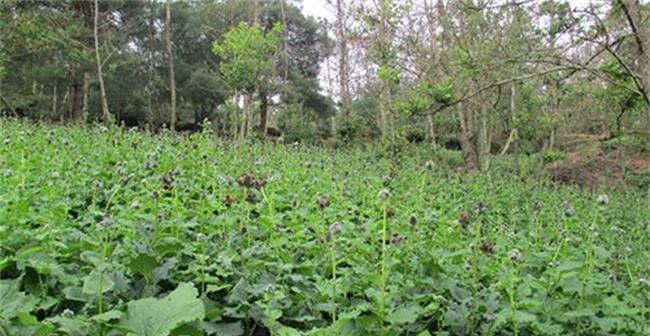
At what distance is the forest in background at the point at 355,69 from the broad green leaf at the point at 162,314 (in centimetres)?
467

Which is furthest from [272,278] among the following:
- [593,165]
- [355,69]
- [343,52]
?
[355,69]

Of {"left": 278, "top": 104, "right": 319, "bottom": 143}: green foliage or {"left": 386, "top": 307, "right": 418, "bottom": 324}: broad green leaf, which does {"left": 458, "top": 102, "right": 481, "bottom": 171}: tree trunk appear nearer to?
{"left": 278, "top": 104, "right": 319, "bottom": 143}: green foliage

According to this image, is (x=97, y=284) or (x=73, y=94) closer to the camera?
(x=97, y=284)

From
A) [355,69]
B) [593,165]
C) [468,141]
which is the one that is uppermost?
[355,69]

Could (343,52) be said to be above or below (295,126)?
above

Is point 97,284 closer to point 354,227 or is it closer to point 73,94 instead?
point 354,227

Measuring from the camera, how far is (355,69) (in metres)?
27.2

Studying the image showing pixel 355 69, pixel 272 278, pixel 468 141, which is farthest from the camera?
pixel 355 69

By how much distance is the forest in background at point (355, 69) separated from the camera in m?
6.41

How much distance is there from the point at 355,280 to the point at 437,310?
39 centimetres

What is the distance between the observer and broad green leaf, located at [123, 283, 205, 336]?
5.53ft

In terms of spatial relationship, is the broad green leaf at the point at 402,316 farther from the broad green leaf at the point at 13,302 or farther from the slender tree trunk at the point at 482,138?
the slender tree trunk at the point at 482,138

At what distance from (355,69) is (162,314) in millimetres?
26098

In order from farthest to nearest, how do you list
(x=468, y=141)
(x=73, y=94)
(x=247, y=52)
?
(x=73, y=94)
(x=247, y=52)
(x=468, y=141)
